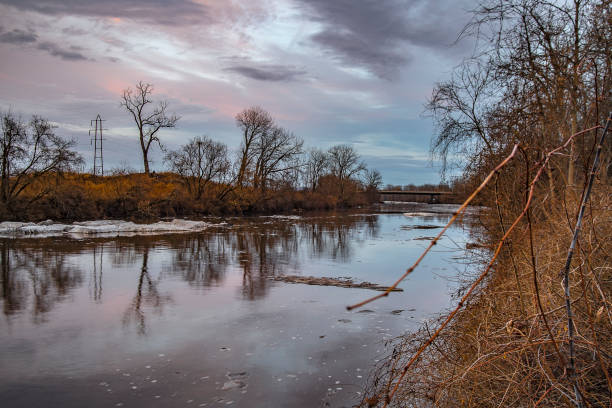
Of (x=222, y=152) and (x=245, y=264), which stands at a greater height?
(x=222, y=152)

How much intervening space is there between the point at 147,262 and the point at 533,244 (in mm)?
12452

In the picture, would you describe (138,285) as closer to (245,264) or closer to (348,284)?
(245,264)

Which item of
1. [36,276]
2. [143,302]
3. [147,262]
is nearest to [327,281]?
[143,302]

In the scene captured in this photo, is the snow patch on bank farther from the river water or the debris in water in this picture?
the debris in water

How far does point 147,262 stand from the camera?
1510cm

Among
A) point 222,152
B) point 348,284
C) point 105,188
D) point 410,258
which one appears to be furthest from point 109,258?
point 222,152

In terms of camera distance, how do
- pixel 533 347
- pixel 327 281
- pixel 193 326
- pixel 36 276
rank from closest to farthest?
pixel 533 347 < pixel 193 326 < pixel 36 276 < pixel 327 281

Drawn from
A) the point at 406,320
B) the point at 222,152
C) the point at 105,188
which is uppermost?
the point at 222,152

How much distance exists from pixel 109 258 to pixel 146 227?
37.0 feet

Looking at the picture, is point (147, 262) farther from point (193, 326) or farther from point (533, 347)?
point (533, 347)

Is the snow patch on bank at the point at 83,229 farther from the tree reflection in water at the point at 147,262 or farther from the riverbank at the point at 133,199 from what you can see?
the riverbank at the point at 133,199

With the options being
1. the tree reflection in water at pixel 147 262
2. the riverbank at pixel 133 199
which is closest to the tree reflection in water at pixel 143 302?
the tree reflection in water at pixel 147 262

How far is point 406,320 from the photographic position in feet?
29.5

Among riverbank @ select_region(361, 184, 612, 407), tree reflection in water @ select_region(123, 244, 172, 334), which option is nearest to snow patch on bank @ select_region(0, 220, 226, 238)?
tree reflection in water @ select_region(123, 244, 172, 334)
